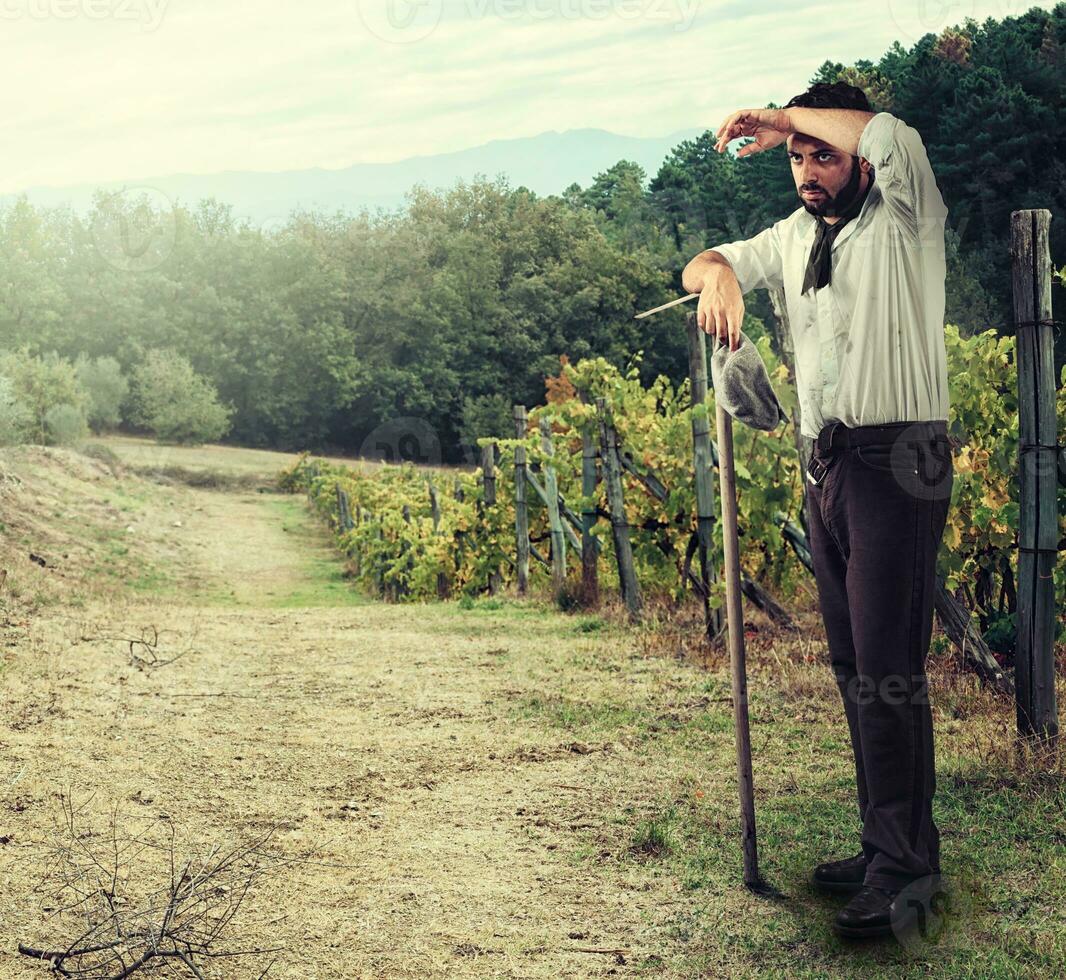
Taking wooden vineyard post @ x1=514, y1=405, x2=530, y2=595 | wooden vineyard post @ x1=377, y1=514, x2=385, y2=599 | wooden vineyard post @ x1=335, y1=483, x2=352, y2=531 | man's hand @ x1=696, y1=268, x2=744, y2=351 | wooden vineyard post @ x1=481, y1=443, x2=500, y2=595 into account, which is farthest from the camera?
wooden vineyard post @ x1=335, y1=483, x2=352, y2=531

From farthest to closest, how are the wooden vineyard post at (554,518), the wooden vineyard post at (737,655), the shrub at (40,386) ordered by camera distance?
the shrub at (40,386), the wooden vineyard post at (554,518), the wooden vineyard post at (737,655)

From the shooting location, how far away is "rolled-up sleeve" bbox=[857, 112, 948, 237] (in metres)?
3.12

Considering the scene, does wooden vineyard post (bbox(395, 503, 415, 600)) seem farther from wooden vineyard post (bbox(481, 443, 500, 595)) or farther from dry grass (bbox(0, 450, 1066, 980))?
dry grass (bbox(0, 450, 1066, 980))

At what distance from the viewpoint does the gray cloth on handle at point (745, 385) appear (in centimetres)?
346

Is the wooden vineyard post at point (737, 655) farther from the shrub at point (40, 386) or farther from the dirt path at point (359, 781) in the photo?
the shrub at point (40, 386)

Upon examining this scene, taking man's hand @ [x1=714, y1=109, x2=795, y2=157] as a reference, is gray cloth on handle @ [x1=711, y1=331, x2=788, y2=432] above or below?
below

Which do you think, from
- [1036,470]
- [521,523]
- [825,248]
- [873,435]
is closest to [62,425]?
[521,523]

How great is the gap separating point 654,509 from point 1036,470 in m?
4.94

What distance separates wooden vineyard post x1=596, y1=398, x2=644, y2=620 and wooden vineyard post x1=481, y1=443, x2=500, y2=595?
357cm

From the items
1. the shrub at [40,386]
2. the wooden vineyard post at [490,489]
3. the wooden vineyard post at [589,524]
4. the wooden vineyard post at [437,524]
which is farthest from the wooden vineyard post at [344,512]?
the wooden vineyard post at [589,524]

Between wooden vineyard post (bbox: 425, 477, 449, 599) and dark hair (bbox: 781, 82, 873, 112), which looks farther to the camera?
wooden vineyard post (bbox: 425, 477, 449, 599)

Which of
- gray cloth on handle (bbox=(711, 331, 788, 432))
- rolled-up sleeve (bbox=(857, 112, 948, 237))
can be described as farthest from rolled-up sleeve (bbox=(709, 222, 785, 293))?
rolled-up sleeve (bbox=(857, 112, 948, 237))

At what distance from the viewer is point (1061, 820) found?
3.99 meters

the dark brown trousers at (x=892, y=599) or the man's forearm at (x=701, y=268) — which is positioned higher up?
the man's forearm at (x=701, y=268)
